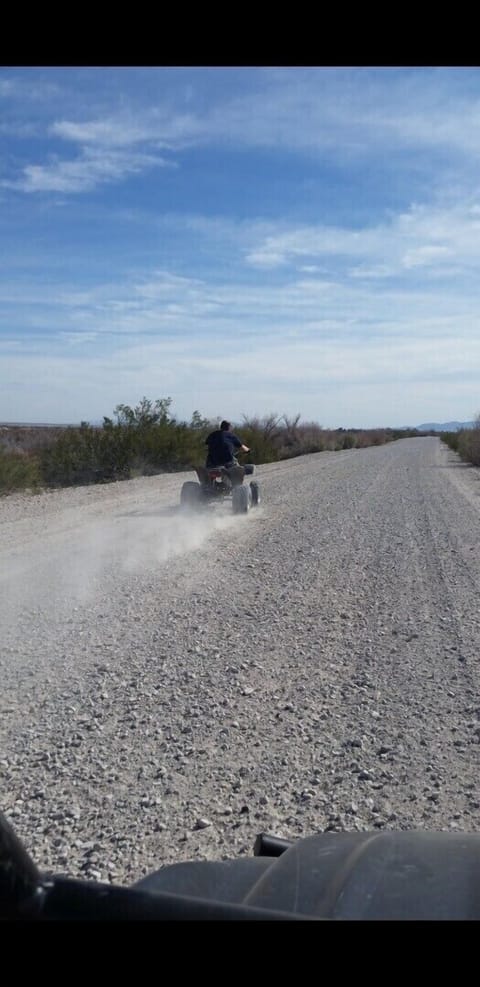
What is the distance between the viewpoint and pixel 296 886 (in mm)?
2945

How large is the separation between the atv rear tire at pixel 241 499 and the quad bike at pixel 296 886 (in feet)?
46.7

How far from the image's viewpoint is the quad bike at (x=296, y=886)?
2.29 m

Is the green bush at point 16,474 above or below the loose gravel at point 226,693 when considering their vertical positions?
above

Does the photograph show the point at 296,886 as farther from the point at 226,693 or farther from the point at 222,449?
the point at 222,449

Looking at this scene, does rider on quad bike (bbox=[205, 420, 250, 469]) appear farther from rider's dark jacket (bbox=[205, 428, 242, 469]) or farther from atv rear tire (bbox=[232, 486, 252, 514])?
atv rear tire (bbox=[232, 486, 252, 514])

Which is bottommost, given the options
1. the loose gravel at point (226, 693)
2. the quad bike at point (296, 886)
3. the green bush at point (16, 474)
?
the loose gravel at point (226, 693)

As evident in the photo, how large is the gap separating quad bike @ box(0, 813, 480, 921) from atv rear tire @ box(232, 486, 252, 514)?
46.7 feet

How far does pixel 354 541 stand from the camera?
48.1 feet

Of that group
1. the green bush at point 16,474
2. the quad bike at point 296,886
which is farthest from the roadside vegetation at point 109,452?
the quad bike at point 296,886

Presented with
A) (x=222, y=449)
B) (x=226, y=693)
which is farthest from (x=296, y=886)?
(x=222, y=449)

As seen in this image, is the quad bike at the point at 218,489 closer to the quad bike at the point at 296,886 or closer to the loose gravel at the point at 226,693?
the loose gravel at the point at 226,693

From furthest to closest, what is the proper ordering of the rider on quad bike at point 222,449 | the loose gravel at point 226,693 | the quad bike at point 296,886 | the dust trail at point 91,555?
the rider on quad bike at point 222,449
the dust trail at point 91,555
the loose gravel at point 226,693
the quad bike at point 296,886
